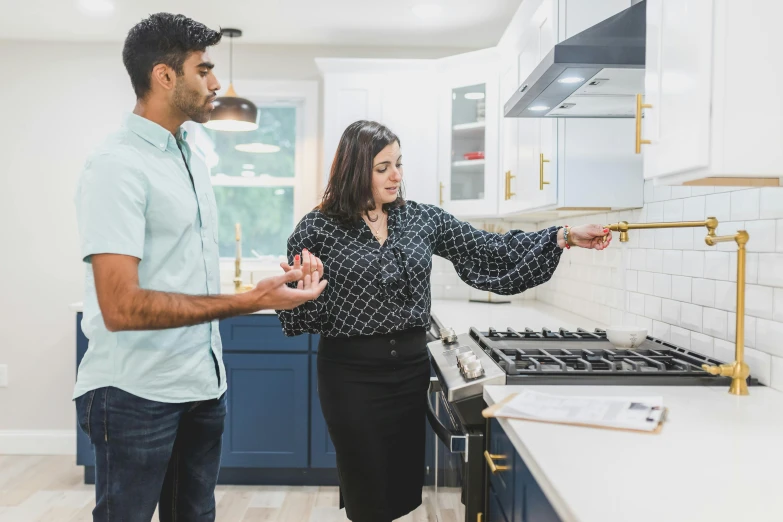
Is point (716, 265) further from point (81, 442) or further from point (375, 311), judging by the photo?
point (81, 442)

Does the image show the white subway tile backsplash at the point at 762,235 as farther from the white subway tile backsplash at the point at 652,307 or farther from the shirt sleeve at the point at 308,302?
the shirt sleeve at the point at 308,302

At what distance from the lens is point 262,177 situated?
4.09 m

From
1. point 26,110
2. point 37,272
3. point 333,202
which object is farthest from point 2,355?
point 333,202

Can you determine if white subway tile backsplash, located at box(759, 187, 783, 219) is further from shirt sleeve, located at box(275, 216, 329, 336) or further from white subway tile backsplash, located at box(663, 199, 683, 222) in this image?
shirt sleeve, located at box(275, 216, 329, 336)

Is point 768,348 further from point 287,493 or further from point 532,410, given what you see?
point 287,493

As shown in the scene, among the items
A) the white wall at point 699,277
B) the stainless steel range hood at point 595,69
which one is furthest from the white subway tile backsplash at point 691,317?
the stainless steel range hood at point 595,69

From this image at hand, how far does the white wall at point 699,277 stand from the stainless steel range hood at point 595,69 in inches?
15.0

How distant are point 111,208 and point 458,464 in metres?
1.01

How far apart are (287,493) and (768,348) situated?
7.72 ft

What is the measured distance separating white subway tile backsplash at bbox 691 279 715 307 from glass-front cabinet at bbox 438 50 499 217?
162 cm

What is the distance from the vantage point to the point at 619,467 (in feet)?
3.15

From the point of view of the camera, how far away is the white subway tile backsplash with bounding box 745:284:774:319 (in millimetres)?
1535

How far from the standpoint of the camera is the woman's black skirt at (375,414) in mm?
1859

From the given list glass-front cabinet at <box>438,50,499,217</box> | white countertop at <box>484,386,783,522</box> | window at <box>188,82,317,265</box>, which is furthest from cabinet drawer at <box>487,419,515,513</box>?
window at <box>188,82,317,265</box>
